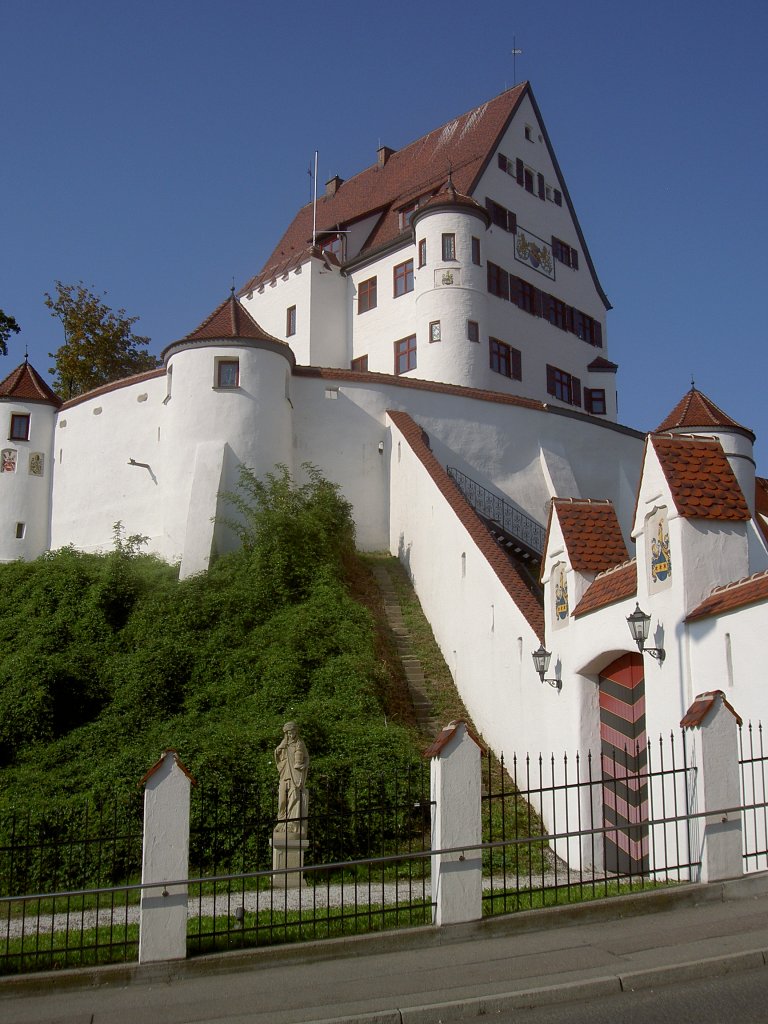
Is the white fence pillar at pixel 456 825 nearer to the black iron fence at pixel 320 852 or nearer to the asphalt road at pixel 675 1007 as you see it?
the black iron fence at pixel 320 852

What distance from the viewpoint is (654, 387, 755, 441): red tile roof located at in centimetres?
2930

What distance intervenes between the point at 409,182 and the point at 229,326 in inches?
623

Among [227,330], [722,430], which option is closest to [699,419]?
[722,430]

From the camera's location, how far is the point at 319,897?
1268 cm

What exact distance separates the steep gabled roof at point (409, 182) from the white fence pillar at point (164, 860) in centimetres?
3079

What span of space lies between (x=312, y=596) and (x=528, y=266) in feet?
67.6

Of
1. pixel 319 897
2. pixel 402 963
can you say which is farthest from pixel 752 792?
pixel 319 897

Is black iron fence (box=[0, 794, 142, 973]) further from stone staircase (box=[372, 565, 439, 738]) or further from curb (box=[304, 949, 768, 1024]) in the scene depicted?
stone staircase (box=[372, 565, 439, 738])

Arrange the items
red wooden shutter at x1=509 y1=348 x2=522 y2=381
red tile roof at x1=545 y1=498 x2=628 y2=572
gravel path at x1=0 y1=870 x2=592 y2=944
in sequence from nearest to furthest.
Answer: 1. gravel path at x1=0 y1=870 x2=592 y2=944
2. red tile roof at x1=545 y1=498 x2=628 y2=572
3. red wooden shutter at x1=509 y1=348 x2=522 y2=381

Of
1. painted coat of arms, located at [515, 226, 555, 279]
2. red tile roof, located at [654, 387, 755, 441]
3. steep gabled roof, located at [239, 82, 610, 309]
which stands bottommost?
red tile roof, located at [654, 387, 755, 441]

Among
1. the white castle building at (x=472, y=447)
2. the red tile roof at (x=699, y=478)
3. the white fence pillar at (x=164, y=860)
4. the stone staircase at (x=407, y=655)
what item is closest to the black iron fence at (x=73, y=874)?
the white fence pillar at (x=164, y=860)

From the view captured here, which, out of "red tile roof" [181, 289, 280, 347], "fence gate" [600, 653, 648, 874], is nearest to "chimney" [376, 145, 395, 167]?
"red tile roof" [181, 289, 280, 347]

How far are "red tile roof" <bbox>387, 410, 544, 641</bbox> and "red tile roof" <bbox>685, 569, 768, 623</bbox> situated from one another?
5.60m

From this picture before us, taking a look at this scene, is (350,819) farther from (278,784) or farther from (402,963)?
(402,963)
